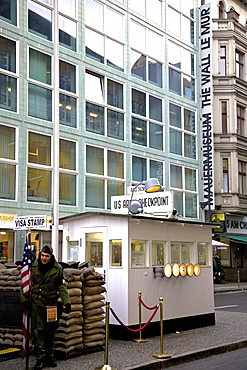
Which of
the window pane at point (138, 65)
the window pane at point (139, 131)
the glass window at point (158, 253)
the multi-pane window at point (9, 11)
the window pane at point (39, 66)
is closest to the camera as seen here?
the glass window at point (158, 253)

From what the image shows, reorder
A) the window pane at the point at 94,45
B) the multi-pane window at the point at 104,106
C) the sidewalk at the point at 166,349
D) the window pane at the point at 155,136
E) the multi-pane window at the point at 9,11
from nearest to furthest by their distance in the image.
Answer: the sidewalk at the point at 166,349 < the multi-pane window at the point at 9,11 < the multi-pane window at the point at 104,106 < the window pane at the point at 94,45 < the window pane at the point at 155,136

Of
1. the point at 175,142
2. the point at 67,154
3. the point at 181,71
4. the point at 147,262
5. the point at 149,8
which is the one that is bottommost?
the point at 147,262

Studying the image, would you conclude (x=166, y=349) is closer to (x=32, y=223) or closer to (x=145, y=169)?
(x=32, y=223)

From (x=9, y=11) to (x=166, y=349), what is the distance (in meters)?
17.3

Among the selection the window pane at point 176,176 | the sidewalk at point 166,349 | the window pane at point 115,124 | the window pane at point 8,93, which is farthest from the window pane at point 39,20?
the sidewalk at point 166,349

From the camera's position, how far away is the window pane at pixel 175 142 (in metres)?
31.8

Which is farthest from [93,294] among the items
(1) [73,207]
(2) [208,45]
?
(2) [208,45]

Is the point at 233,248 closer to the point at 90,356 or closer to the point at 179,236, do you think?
the point at 179,236

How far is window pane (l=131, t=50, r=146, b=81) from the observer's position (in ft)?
96.3

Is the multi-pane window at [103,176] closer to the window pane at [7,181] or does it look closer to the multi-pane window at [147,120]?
the multi-pane window at [147,120]

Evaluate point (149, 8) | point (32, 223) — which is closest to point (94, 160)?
point (149, 8)

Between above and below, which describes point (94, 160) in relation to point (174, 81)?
below

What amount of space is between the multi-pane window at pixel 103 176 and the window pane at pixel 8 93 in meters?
4.66

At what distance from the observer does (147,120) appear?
29844 millimetres
